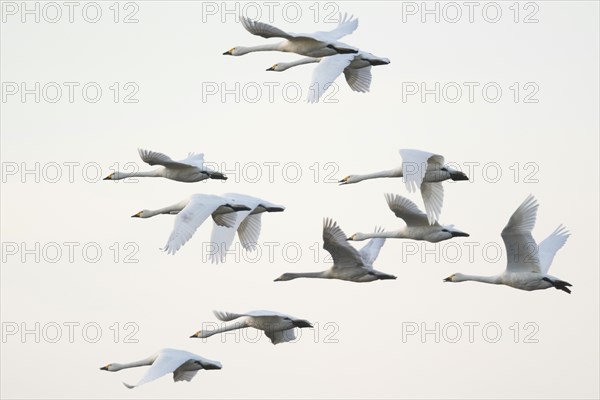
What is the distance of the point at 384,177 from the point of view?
51.2 metres

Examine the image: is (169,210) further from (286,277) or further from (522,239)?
(522,239)

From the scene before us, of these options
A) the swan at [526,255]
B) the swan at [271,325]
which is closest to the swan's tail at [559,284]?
the swan at [526,255]

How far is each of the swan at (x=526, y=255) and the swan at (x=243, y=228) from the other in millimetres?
4472

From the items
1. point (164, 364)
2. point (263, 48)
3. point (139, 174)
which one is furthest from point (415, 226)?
point (164, 364)

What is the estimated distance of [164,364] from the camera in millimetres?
46000

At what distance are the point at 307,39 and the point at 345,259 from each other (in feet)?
15.3

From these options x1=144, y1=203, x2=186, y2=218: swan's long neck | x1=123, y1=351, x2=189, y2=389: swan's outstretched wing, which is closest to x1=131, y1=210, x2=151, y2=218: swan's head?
x1=144, y1=203, x2=186, y2=218: swan's long neck

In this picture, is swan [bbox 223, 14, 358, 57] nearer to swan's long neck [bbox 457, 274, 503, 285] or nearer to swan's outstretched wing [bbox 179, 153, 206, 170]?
swan's outstretched wing [bbox 179, 153, 206, 170]

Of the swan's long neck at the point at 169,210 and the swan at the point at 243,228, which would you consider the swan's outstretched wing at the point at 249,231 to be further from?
the swan's long neck at the point at 169,210

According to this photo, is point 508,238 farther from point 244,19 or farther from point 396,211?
point 244,19

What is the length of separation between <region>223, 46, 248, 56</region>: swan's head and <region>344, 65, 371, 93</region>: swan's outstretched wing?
234cm

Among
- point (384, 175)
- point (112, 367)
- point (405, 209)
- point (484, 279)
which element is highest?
point (384, 175)

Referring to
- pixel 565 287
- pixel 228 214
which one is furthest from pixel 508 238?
pixel 228 214

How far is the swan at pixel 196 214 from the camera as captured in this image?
4633 centimetres
